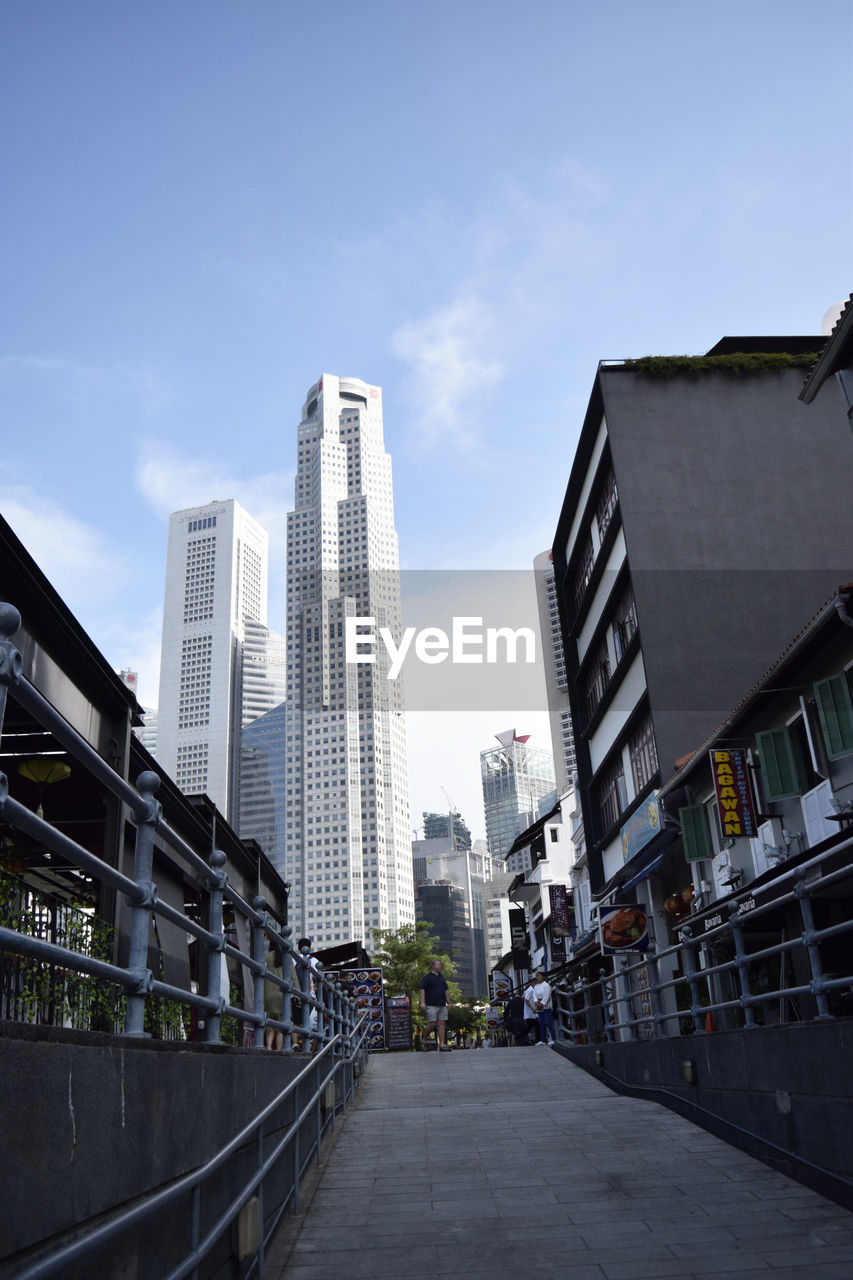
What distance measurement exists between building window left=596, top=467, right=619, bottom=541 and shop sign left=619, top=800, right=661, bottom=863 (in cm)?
787

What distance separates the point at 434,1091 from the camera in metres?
13.6

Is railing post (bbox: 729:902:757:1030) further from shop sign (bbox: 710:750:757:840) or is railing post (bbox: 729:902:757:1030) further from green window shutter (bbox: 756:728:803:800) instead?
shop sign (bbox: 710:750:757:840)

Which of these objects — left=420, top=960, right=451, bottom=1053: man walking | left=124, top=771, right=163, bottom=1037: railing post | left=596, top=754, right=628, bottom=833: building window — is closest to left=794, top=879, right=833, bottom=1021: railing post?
left=124, top=771, right=163, bottom=1037: railing post

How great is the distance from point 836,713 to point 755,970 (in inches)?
292

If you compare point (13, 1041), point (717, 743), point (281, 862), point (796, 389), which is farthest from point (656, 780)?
point (281, 862)

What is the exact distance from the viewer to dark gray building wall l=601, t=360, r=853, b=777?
2431cm

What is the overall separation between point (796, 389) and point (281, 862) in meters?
162

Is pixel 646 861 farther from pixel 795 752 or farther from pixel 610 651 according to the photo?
pixel 795 752

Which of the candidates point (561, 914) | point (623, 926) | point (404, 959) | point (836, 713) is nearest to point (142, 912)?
point (836, 713)

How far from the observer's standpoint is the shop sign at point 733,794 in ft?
56.7

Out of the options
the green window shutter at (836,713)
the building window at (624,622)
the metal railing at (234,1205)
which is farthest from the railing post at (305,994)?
the building window at (624,622)

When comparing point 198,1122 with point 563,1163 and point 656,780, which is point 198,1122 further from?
point 656,780

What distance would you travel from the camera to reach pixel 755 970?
19.8 meters

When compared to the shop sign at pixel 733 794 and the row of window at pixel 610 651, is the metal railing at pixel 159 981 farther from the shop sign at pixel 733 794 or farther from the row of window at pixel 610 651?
the row of window at pixel 610 651
